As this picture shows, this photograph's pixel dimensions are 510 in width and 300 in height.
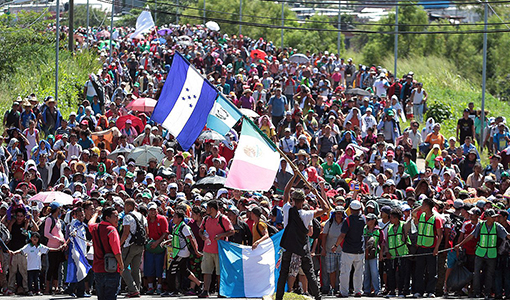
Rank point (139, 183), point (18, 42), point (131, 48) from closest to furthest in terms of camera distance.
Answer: point (139, 183)
point (18, 42)
point (131, 48)

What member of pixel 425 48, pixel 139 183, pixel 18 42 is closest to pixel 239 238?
pixel 139 183

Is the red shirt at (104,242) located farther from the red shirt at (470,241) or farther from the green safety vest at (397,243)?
the red shirt at (470,241)

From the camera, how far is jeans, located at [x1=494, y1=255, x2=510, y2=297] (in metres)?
15.0

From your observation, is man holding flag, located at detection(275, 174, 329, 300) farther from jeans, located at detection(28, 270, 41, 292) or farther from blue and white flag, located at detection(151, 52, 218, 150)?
jeans, located at detection(28, 270, 41, 292)

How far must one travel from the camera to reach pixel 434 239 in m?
15.3

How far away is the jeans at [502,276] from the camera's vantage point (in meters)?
15.0

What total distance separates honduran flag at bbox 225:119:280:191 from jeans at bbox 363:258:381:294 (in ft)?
9.63

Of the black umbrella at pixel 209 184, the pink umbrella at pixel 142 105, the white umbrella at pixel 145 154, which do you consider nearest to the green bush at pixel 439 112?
the pink umbrella at pixel 142 105

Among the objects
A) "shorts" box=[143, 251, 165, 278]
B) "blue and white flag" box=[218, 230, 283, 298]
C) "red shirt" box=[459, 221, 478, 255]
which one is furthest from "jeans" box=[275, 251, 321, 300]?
"red shirt" box=[459, 221, 478, 255]

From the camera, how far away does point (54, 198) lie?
53.3 feet

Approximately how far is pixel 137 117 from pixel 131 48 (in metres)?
23.8

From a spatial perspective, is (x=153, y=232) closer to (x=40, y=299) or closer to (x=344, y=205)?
(x=40, y=299)

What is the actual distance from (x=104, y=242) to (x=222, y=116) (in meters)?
2.99

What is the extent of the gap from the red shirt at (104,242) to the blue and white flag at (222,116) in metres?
2.68
